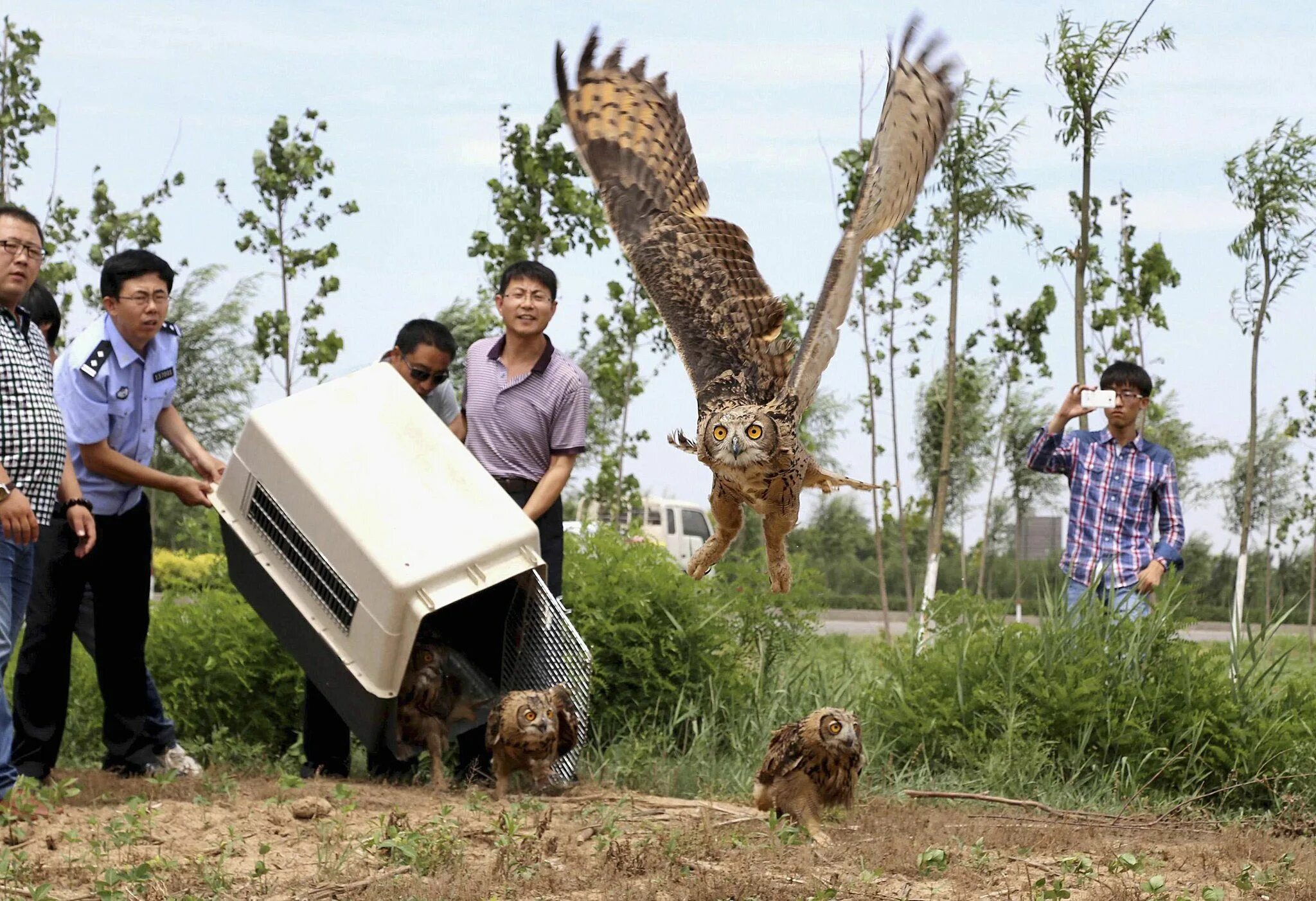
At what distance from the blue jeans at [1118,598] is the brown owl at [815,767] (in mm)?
1756

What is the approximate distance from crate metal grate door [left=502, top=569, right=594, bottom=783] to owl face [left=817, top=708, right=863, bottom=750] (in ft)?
3.28

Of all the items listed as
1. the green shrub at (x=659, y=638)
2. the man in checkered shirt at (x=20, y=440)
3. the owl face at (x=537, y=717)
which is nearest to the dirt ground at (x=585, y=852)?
the owl face at (x=537, y=717)

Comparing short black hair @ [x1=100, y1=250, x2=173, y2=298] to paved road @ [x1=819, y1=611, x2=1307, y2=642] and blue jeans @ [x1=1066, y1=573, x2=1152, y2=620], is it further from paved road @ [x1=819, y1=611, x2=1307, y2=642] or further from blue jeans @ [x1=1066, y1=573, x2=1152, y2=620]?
paved road @ [x1=819, y1=611, x2=1307, y2=642]

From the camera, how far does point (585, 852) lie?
3.93 meters

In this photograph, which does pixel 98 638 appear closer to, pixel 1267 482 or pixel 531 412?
pixel 531 412

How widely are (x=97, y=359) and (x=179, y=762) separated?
1.62m

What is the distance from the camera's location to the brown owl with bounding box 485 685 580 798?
4469mm

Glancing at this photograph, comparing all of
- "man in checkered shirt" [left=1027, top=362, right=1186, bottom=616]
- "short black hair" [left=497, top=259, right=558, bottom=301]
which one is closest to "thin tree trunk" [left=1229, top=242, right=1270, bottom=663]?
"man in checkered shirt" [left=1027, top=362, right=1186, bottom=616]

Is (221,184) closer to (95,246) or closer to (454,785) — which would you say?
(95,246)

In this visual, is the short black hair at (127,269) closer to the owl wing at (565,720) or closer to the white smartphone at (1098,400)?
the owl wing at (565,720)

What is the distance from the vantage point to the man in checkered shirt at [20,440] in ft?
13.1

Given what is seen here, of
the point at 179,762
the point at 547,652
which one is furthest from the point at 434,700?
the point at 179,762

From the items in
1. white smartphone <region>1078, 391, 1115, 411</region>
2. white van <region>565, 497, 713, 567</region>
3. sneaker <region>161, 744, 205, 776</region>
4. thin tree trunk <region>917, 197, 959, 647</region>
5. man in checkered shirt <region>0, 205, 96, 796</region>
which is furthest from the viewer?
white van <region>565, 497, 713, 567</region>

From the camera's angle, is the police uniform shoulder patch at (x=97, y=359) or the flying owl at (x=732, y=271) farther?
the police uniform shoulder patch at (x=97, y=359)
